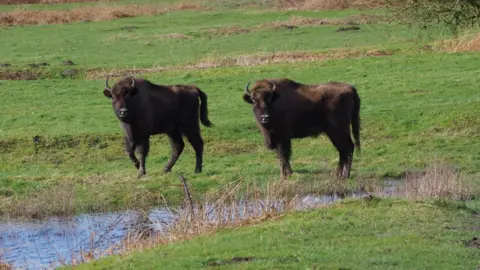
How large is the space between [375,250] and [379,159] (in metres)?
9.12

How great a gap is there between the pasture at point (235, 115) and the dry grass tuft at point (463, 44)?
74mm

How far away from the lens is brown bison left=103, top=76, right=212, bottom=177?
1984 cm

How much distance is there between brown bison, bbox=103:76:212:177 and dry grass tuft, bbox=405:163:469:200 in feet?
17.4

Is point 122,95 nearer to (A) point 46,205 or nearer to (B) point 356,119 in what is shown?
(A) point 46,205

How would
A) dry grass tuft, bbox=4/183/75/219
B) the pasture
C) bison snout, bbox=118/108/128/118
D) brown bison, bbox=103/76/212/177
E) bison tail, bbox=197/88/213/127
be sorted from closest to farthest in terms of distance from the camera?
dry grass tuft, bbox=4/183/75/219
the pasture
bison snout, bbox=118/108/128/118
brown bison, bbox=103/76/212/177
bison tail, bbox=197/88/213/127

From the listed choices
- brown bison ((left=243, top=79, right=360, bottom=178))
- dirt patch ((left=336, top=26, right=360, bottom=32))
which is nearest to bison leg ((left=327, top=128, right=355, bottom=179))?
brown bison ((left=243, top=79, right=360, bottom=178))

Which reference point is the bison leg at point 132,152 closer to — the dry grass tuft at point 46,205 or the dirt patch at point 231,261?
the dry grass tuft at point 46,205

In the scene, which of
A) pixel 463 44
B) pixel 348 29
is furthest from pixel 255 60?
pixel 348 29

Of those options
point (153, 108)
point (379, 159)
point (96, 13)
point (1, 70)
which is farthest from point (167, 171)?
point (96, 13)

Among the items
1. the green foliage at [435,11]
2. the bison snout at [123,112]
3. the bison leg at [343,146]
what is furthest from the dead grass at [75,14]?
the bison leg at [343,146]

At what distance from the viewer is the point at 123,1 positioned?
223 feet

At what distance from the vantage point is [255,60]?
1427 inches

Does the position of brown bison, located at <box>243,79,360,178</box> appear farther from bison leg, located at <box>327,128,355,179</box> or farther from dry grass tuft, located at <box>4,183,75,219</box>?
dry grass tuft, located at <box>4,183,75,219</box>

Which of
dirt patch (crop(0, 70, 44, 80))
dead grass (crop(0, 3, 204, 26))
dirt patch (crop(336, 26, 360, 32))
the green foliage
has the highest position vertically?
the green foliage
